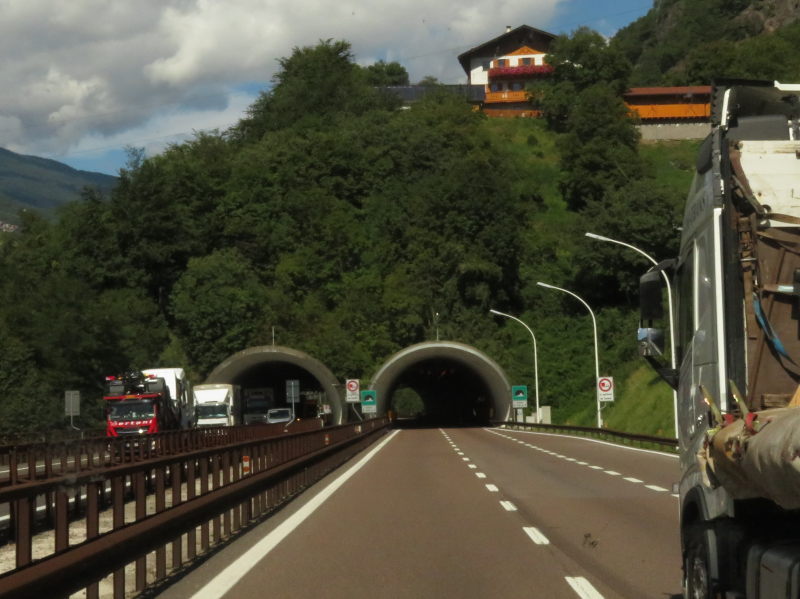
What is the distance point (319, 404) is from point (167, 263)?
22.2 metres

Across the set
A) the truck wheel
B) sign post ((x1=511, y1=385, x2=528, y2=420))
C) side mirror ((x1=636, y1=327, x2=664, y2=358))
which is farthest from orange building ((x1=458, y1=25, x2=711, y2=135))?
the truck wheel

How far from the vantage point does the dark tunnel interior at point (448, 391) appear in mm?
90312

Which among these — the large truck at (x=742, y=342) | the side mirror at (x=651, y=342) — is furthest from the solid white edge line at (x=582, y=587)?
the side mirror at (x=651, y=342)

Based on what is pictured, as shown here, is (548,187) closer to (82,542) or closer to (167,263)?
(167,263)

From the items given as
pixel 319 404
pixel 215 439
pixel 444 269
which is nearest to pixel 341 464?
pixel 215 439

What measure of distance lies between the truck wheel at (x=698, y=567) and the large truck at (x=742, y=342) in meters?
0.01

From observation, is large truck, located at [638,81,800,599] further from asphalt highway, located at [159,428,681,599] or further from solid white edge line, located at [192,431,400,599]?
solid white edge line, located at [192,431,400,599]

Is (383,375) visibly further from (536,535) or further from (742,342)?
(742,342)

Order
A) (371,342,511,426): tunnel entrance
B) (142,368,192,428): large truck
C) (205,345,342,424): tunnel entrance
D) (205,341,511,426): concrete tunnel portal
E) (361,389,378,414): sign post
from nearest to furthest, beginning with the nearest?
(142,368,192,428): large truck → (361,389,378,414): sign post → (205,345,342,424): tunnel entrance → (205,341,511,426): concrete tunnel portal → (371,342,511,426): tunnel entrance

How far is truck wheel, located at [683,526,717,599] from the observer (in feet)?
24.6

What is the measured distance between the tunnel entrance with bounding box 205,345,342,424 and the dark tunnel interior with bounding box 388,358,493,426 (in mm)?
6283

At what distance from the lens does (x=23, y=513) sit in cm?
747

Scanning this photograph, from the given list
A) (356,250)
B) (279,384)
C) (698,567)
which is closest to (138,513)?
(698,567)

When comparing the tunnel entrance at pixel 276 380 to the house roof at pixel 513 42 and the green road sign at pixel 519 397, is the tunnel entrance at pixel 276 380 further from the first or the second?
the house roof at pixel 513 42
